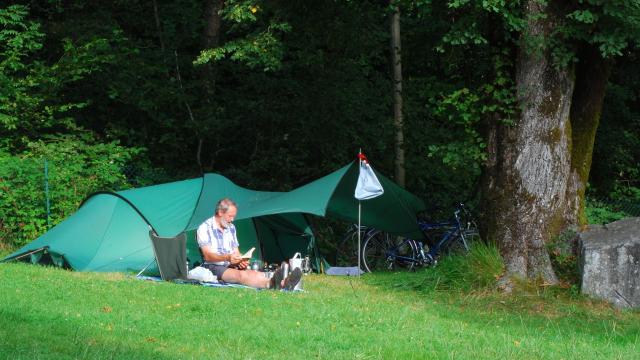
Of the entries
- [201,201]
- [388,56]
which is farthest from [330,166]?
[201,201]

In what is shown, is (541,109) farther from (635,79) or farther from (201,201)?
(635,79)

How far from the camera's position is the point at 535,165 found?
34.1 ft

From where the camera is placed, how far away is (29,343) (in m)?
6.56

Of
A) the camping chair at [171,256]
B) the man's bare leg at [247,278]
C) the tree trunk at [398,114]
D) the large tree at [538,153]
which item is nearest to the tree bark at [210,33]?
the tree trunk at [398,114]

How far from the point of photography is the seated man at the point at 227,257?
10.4m

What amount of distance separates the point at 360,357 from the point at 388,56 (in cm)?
1249

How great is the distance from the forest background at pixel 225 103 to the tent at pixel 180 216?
1.44 meters

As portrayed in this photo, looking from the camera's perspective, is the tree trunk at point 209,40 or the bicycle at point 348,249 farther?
the tree trunk at point 209,40

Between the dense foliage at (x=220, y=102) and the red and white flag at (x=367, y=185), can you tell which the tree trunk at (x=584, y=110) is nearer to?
the dense foliage at (x=220, y=102)

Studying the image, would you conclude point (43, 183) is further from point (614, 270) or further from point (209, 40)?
point (614, 270)

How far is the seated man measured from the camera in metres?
10.4

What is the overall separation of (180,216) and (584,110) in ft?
16.7

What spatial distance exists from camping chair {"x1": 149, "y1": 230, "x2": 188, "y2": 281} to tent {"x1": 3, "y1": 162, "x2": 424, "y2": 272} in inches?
22.6

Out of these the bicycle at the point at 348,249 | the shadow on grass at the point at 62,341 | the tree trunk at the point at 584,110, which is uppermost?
the tree trunk at the point at 584,110
